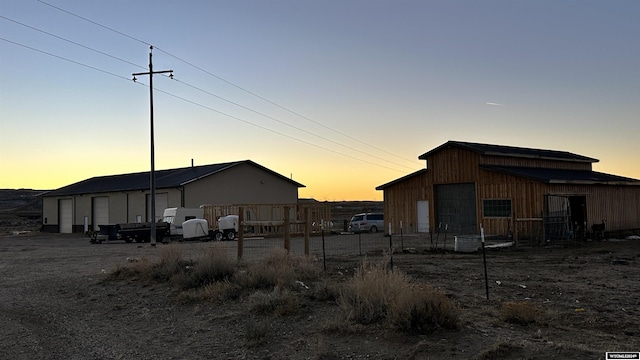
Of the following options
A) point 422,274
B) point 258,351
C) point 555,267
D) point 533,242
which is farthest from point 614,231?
point 258,351

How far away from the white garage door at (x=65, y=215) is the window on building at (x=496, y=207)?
4211 centimetres

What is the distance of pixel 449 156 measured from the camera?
1340 inches

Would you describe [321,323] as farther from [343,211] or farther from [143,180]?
[343,211]

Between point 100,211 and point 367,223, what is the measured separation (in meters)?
25.1

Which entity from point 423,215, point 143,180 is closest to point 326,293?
point 423,215

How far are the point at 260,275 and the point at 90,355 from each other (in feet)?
13.0

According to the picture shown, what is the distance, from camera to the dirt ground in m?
7.55

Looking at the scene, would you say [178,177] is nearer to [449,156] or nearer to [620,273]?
[449,156]

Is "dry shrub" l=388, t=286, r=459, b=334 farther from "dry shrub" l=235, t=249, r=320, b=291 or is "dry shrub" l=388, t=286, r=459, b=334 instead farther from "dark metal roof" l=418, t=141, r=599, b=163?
"dark metal roof" l=418, t=141, r=599, b=163

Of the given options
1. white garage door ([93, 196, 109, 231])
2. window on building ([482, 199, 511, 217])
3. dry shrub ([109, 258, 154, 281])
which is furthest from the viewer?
white garage door ([93, 196, 109, 231])

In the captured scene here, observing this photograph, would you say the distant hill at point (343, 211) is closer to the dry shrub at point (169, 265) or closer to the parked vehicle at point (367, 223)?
the parked vehicle at point (367, 223)

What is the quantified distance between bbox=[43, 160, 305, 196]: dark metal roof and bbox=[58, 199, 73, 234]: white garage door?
968 mm

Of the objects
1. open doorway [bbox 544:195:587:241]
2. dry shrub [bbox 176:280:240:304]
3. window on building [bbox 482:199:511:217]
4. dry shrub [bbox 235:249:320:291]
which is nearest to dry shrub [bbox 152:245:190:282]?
dry shrub [bbox 176:280:240:304]

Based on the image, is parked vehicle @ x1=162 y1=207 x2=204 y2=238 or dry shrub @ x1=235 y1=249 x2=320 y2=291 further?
parked vehicle @ x1=162 y1=207 x2=204 y2=238
